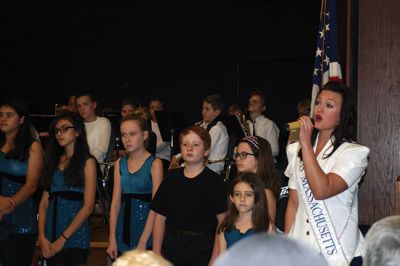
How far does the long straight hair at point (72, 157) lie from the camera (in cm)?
471

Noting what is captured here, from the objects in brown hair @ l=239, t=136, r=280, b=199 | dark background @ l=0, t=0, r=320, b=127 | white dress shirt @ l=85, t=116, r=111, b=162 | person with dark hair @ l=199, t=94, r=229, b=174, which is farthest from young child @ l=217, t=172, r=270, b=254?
dark background @ l=0, t=0, r=320, b=127

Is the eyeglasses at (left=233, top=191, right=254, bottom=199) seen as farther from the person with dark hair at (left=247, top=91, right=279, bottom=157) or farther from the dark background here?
the dark background

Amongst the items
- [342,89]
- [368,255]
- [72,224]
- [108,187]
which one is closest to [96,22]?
[108,187]

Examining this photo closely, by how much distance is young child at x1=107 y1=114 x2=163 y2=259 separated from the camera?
4656 millimetres

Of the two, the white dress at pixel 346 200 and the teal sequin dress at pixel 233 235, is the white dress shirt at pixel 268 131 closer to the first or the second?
the teal sequin dress at pixel 233 235

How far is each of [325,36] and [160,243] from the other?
296cm

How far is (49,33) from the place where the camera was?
13.4 metres

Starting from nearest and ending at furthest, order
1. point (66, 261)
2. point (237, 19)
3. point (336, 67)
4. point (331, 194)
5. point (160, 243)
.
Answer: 1. point (331, 194)
2. point (160, 243)
3. point (66, 261)
4. point (336, 67)
5. point (237, 19)

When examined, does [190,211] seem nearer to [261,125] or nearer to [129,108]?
[261,125]

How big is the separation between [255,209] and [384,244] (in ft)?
7.64

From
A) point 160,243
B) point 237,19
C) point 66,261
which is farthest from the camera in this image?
point 237,19

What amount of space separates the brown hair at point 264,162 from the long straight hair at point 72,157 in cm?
115

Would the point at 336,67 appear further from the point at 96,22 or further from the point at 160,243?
the point at 96,22

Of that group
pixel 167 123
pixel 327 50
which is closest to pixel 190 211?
pixel 327 50
